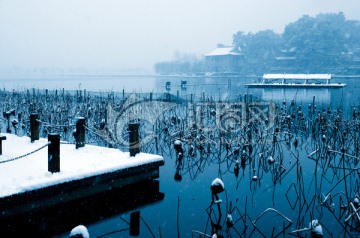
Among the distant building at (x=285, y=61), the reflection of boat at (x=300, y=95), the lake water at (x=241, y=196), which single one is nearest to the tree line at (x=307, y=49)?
the distant building at (x=285, y=61)

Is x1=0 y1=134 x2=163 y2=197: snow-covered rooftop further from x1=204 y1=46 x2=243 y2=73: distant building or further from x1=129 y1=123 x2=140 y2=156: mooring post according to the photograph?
x1=204 y1=46 x2=243 y2=73: distant building

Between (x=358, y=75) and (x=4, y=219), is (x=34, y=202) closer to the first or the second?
(x=4, y=219)

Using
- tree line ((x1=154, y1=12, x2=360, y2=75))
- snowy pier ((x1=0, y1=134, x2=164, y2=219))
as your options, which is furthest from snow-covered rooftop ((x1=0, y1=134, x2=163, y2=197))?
tree line ((x1=154, y1=12, x2=360, y2=75))

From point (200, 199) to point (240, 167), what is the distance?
1812 millimetres

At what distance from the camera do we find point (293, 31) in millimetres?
53500

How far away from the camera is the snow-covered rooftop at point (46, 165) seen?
511cm


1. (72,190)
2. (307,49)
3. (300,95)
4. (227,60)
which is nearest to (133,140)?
(72,190)

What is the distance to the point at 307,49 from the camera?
49.1m

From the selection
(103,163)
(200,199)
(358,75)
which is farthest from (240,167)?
(358,75)

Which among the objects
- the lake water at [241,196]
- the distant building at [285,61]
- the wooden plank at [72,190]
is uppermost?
the distant building at [285,61]

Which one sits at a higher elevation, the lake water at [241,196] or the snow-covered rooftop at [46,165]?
the snow-covered rooftop at [46,165]

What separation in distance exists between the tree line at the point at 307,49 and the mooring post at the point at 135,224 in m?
45.0

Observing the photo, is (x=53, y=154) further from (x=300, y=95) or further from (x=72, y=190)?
(x=300, y=95)

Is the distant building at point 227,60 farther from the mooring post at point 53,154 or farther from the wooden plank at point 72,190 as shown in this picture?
the mooring post at point 53,154
